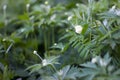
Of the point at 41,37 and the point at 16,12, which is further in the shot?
the point at 16,12

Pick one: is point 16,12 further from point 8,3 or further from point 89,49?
point 89,49

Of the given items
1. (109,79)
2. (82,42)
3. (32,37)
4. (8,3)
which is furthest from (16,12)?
(109,79)

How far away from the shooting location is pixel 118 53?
4.08 ft

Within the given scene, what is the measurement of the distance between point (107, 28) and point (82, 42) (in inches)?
4.8

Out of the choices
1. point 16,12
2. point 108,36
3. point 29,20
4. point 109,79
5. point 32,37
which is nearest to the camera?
point 109,79

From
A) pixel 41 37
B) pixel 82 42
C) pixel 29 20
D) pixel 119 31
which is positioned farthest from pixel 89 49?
pixel 41 37

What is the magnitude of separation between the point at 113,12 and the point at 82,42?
0.61ft

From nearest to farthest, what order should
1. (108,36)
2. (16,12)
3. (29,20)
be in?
(108,36) → (29,20) → (16,12)

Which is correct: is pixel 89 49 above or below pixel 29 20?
below

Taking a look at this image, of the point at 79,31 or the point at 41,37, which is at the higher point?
the point at 79,31

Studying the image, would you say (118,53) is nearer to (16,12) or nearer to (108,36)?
(108,36)

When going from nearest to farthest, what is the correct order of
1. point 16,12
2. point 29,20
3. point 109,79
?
point 109,79 < point 29,20 < point 16,12

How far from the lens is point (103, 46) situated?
120 centimetres

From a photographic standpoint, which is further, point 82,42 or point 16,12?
point 16,12
